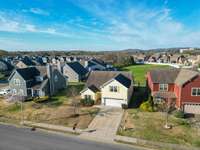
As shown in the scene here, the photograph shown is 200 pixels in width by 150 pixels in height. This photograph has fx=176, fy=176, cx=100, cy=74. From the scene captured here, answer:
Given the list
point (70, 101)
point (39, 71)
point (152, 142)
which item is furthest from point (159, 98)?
point (39, 71)

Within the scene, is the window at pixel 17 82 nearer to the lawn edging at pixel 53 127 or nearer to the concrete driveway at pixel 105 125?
the lawn edging at pixel 53 127

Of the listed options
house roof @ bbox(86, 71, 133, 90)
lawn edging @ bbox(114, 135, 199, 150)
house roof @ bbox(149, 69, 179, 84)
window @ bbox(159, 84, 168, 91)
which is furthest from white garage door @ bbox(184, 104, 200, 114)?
lawn edging @ bbox(114, 135, 199, 150)

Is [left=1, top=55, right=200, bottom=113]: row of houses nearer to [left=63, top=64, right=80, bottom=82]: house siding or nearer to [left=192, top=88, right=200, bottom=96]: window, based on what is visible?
[left=192, top=88, right=200, bottom=96]: window

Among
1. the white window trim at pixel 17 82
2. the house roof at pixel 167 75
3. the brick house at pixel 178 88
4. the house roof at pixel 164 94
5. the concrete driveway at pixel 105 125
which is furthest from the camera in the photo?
the white window trim at pixel 17 82

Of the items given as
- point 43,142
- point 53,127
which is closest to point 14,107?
point 53,127

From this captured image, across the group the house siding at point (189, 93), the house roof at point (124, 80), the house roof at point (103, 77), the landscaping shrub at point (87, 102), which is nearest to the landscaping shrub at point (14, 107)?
the landscaping shrub at point (87, 102)

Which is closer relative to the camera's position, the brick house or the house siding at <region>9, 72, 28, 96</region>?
the brick house
